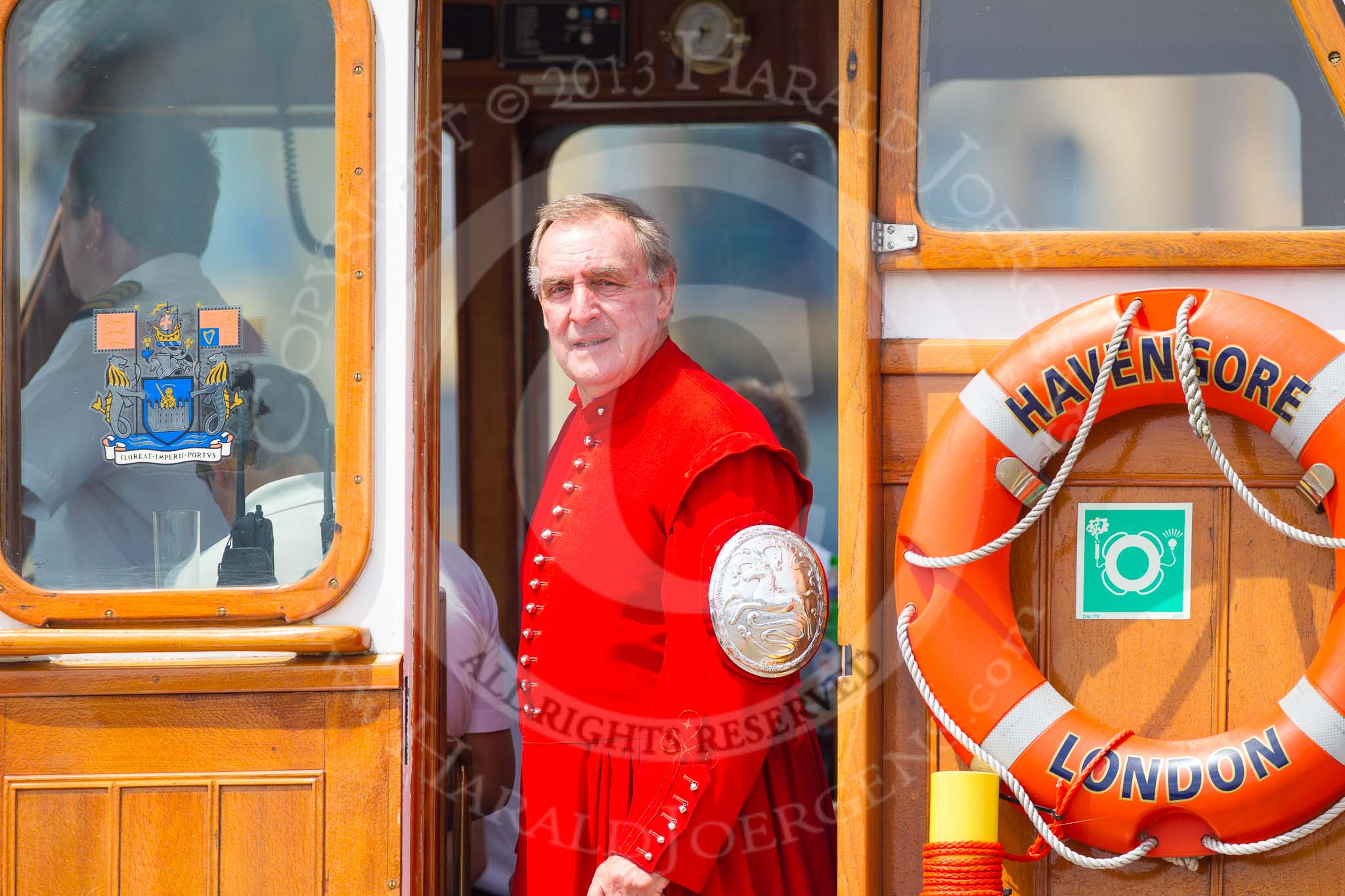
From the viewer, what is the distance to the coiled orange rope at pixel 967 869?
5.48 ft

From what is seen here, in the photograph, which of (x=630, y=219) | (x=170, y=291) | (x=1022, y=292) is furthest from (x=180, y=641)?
(x=1022, y=292)

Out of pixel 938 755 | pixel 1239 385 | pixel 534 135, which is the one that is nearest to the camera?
pixel 1239 385

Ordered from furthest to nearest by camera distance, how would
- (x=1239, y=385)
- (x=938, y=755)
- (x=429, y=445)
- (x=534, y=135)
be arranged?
(x=534, y=135), (x=429, y=445), (x=938, y=755), (x=1239, y=385)

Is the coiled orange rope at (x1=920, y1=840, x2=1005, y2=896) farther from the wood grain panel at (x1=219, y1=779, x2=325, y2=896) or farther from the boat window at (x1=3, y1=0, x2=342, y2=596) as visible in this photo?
the boat window at (x1=3, y1=0, x2=342, y2=596)

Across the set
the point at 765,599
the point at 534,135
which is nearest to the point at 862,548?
the point at 765,599

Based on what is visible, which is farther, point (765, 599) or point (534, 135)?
point (534, 135)

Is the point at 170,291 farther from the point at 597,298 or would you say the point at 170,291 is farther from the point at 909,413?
the point at 909,413

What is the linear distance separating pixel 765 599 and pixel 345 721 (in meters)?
0.67

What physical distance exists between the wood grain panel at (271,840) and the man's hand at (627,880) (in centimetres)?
44

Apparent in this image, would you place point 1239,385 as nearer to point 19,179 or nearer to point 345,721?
point 345,721

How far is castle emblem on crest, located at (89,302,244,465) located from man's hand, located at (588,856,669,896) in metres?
0.86

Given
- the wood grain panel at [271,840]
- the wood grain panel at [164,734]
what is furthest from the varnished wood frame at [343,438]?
the wood grain panel at [271,840]

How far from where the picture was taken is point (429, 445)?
78.4 inches

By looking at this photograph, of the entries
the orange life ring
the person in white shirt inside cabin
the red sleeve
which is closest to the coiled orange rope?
the orange life ring
